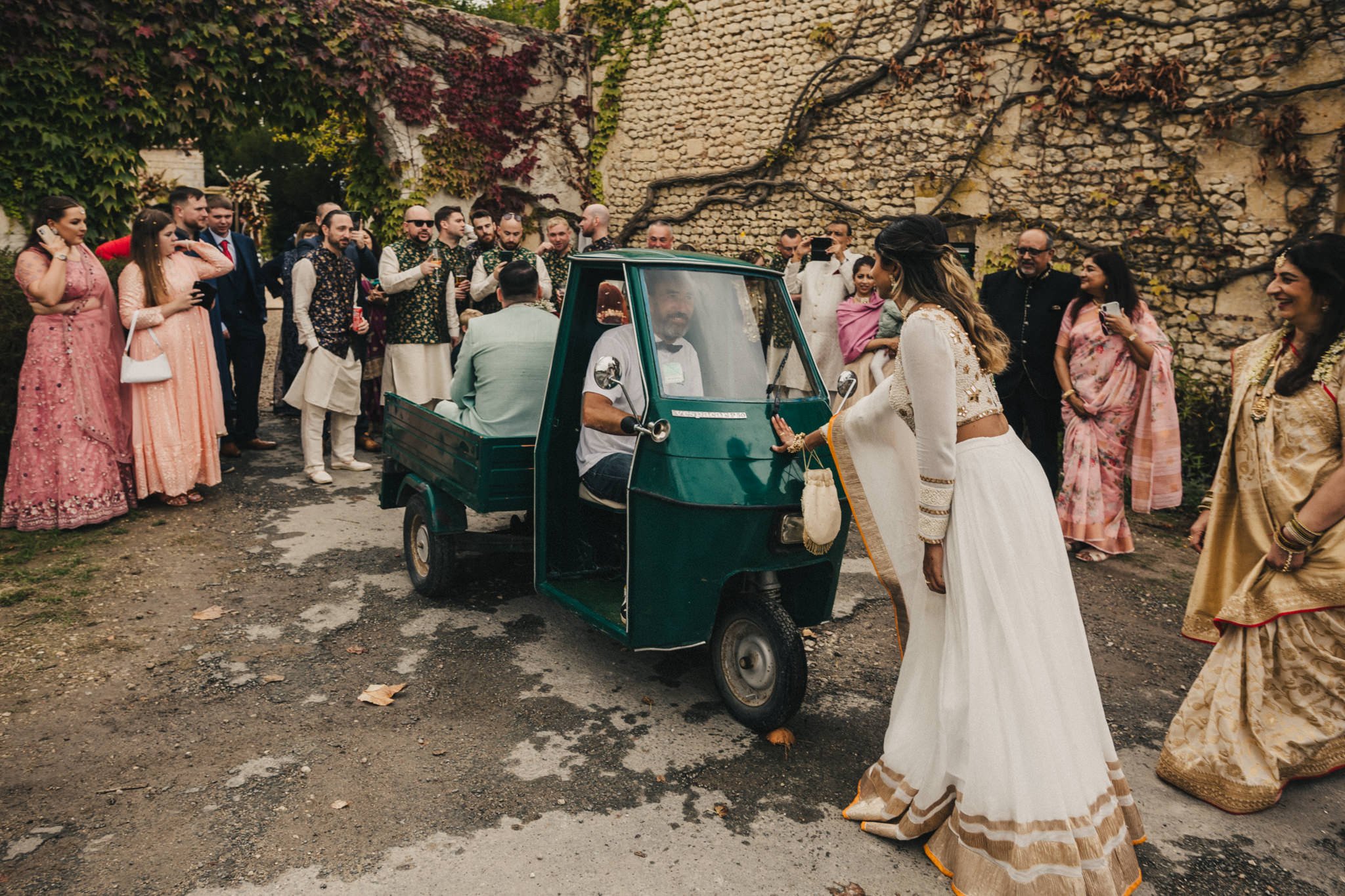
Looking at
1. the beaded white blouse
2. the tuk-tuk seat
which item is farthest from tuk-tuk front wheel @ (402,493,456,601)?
the beaded white blouse

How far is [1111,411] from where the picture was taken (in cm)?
609

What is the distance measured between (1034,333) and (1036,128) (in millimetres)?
3974

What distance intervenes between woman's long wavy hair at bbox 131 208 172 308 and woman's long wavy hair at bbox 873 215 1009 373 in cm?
563

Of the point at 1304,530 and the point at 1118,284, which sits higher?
the point at 1118,284

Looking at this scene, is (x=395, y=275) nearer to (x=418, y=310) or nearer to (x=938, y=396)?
(x=418, y=310)

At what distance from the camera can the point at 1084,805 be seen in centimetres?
262

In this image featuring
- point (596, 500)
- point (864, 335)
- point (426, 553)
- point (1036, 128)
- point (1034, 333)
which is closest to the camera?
point (596, 500)

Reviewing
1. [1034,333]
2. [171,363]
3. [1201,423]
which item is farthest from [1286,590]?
[171,363]

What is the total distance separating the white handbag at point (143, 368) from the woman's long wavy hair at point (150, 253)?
0.78 ft

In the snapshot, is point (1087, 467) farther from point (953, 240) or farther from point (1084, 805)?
point (953, 240)

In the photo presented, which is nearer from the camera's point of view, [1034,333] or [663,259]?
[663,259]

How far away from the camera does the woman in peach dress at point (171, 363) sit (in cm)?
629

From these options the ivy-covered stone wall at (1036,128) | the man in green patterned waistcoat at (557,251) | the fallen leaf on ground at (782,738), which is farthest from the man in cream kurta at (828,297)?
the fallen leaf on ground at (782,738)

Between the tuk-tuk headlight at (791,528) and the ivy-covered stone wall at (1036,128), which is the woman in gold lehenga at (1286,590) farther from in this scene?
the ivy-covered stone wall at (1036,128)
